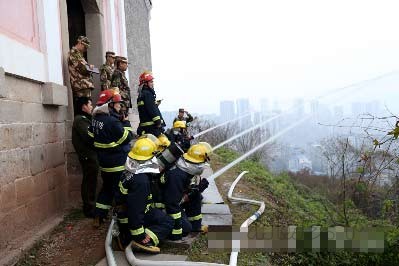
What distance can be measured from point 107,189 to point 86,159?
0.90m

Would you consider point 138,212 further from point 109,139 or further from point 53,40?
point 53,40

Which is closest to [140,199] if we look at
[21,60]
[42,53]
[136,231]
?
[136,231]

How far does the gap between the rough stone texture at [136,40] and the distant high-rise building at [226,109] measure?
12.2 ft

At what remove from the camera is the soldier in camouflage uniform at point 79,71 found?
6426mm

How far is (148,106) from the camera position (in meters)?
6.65

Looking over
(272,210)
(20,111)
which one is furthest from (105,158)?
(272,210)

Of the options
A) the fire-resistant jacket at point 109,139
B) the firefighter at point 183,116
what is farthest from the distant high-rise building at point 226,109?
the fire-resistant jacket at point 109,139

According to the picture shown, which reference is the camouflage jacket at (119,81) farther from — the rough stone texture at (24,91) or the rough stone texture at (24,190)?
the rough stone texture at (24,190)

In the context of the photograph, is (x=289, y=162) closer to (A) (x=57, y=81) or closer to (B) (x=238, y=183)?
(B) (x=238, y=183)

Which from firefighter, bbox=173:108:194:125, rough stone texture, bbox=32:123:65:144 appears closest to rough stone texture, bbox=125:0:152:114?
firefighter, bbox=173:108:194:125

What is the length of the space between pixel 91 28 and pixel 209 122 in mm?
12368

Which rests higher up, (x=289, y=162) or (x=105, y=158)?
(x=105, y=158)

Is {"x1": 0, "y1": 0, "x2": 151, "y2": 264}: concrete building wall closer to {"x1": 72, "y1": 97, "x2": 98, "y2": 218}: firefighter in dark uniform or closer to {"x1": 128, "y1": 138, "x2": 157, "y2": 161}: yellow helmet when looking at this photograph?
{"x1": 72, "y1": 97, "x2": 98, "y2": 218}: firefighter in dark uniform

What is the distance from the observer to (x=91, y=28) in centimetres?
854
